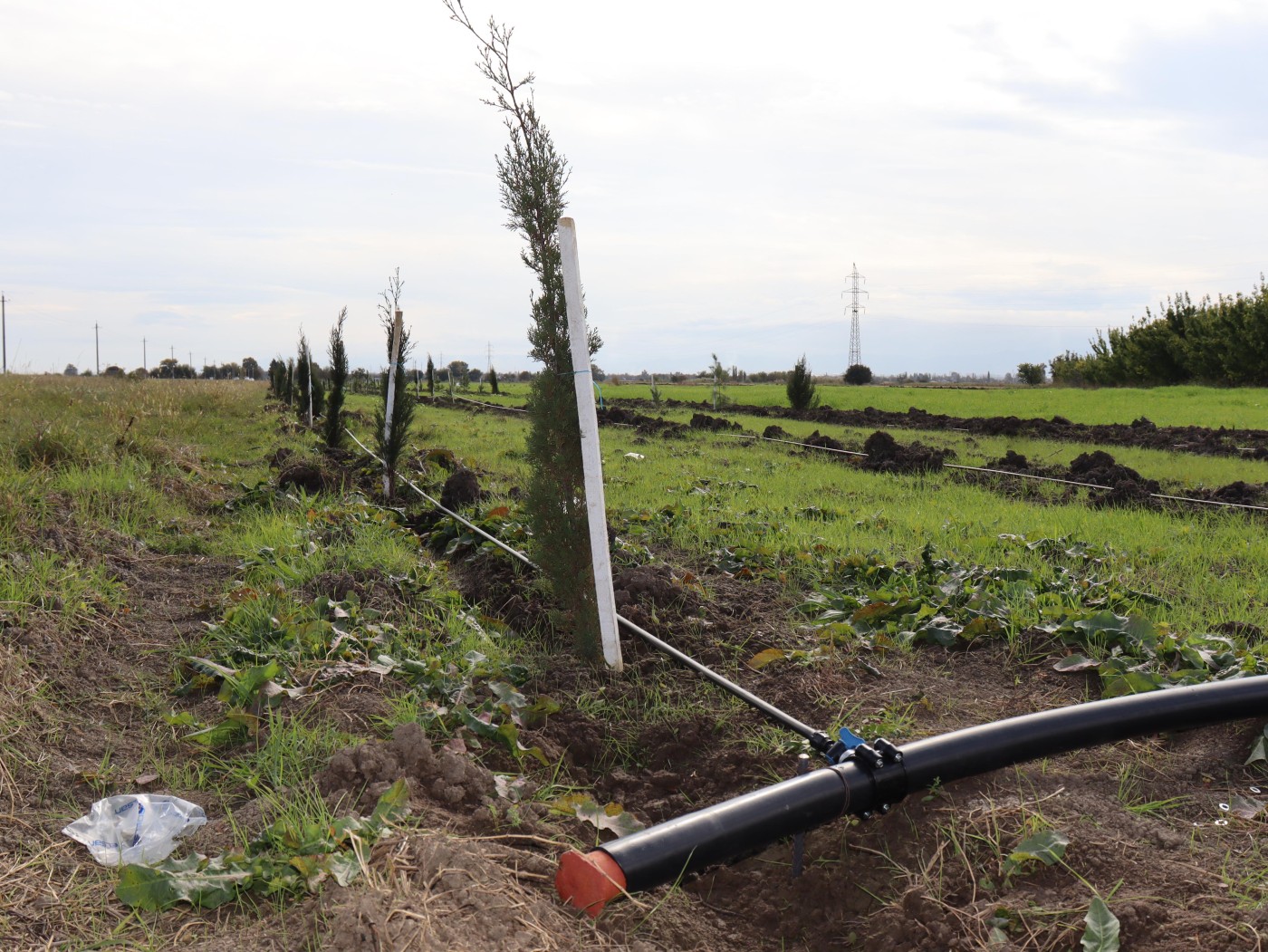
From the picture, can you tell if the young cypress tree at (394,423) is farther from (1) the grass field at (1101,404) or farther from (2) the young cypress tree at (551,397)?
(1) the grass field at (1101,404)

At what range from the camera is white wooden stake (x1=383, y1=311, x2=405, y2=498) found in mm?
9672

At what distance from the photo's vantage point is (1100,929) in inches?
82.4

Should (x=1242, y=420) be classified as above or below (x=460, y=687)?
above

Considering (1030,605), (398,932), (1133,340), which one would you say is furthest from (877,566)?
(1133,340)

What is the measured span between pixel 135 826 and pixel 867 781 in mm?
2295

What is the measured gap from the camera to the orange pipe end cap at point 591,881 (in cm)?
232

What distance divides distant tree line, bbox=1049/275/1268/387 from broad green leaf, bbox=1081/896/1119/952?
124 feet

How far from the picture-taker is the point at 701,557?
6410 mm

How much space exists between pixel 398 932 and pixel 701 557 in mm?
4501

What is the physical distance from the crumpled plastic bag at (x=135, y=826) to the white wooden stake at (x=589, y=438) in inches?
76.7

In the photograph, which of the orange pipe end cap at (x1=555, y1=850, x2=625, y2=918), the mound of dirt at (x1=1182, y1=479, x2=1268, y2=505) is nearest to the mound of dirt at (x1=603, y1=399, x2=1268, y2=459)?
the mound of dirt at (x1=1182, y1=479, x2=1268, y2=505)

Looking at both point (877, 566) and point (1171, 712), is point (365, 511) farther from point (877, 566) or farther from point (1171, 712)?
point (1171, 712)

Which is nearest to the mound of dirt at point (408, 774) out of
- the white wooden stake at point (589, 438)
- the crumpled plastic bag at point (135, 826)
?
the crumpled plastic bag at point (135, 826)

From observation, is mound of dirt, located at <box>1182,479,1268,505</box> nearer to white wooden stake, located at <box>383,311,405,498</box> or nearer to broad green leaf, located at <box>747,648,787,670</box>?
broad green leaf, located at <box>747,648,787,670</box>
